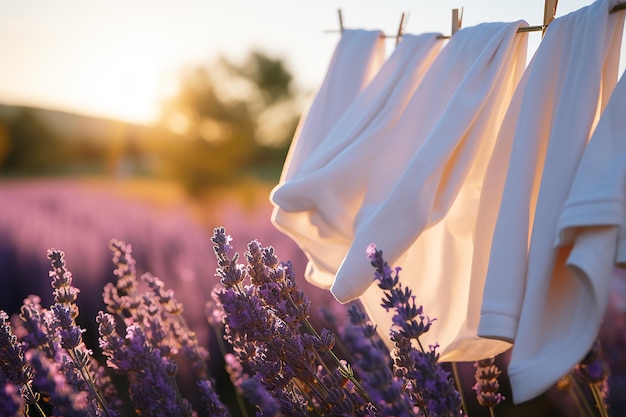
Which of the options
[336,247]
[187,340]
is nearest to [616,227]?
[336,247]

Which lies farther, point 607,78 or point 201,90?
point 201,90

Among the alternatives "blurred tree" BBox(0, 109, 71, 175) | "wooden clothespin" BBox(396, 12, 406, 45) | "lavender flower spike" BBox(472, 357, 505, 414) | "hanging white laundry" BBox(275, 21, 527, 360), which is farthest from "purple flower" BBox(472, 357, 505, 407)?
"blurred tree" BBox(0, 109, 71, 175)

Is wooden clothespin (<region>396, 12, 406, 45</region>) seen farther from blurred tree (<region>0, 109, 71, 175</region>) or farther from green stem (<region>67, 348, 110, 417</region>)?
blurred tree (<region>0, 109, 71, 175</region>)

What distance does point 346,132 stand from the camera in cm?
204

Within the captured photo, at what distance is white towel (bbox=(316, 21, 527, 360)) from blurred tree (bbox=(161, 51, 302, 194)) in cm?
901

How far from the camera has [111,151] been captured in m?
14.5

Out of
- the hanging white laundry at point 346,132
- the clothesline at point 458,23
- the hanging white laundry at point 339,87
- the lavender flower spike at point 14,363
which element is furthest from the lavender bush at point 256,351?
the hanging white laundry at point 339,87

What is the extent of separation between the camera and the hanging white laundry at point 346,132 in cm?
196

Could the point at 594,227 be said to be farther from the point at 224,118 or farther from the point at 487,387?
the point at 224,118

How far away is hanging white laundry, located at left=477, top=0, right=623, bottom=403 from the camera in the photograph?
49.9 inches

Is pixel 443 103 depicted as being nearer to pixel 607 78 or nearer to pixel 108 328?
pixel 607 78

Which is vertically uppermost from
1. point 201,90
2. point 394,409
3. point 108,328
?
point 201,90

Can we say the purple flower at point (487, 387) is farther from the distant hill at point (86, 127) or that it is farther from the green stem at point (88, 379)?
the distant hill at point (86, 127)

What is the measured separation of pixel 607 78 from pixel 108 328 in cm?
130
